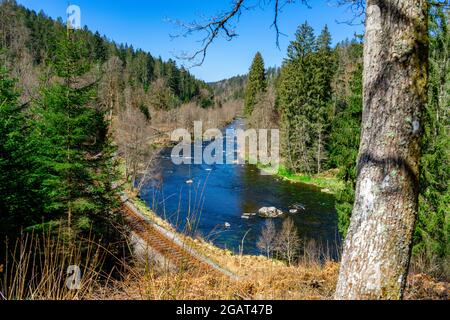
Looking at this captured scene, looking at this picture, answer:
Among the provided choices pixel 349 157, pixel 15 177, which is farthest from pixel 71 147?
pixel 349 157

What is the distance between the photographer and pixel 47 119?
9867 millimetres

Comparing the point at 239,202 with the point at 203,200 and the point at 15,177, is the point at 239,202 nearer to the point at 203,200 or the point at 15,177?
the point at 15,177

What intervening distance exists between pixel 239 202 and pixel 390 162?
1925cm

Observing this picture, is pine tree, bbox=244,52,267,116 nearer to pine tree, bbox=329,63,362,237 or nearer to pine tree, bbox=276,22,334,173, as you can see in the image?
pine tree, bbox=276,22,334,173

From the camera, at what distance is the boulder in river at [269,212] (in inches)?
734

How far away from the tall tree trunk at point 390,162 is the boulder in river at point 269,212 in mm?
16757

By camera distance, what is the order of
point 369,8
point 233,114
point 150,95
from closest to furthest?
point 369,8
point 150,95
point 233,114

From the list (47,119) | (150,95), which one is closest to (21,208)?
(47,119)

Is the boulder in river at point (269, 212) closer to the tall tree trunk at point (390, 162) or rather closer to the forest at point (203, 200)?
the forest at point (203, 200)

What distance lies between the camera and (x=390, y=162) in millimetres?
2086

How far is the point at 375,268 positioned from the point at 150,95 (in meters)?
71.5

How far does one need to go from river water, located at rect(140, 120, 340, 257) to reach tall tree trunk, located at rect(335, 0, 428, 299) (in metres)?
9.40

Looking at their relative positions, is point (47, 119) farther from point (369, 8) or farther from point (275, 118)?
point (275, 118)

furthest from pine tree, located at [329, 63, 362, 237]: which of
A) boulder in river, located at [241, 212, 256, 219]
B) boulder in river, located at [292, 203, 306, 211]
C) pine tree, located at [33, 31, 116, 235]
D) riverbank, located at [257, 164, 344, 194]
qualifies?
riverbank, located at [257, 164, 344, 194]
